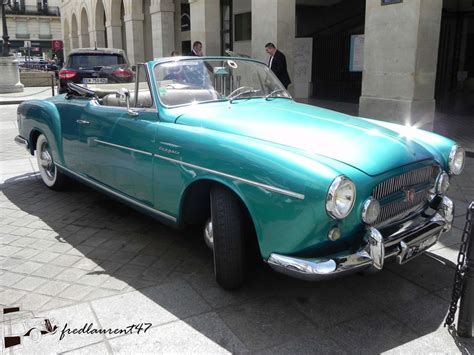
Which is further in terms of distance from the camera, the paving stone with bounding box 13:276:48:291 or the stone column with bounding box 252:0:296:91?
the stone column with bounding box 252:0:296:91

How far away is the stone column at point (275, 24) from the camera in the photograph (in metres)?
12.4

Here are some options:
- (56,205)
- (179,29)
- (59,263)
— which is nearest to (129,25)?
(179,29)

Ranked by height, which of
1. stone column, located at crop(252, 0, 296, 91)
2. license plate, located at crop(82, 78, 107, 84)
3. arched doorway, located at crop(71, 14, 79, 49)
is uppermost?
arched doorway, located at crop(71, 14, 79, 49)

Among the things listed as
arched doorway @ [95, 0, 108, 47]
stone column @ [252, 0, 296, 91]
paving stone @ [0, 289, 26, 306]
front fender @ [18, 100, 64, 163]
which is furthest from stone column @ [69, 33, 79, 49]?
paving stone @ [0, 289, 26, 306]

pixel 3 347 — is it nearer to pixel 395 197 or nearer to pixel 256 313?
pixel 256 313

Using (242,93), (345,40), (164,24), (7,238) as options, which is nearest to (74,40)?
(164,24)

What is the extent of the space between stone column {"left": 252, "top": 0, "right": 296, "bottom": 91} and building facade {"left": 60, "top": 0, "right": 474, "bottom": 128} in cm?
2

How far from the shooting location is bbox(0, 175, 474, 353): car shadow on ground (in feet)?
9.34

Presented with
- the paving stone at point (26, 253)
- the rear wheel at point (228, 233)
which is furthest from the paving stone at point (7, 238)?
the rear wheel at point (228, 233)

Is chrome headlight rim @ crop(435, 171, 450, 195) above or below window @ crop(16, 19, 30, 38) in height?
below

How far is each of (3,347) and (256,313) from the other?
4.94 feet

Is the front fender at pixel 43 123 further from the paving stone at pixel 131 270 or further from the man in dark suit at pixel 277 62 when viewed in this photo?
the man in dark suit at pixel 277 62

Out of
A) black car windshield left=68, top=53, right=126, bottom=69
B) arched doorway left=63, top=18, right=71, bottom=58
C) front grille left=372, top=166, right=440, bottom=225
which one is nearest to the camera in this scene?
front grille left=372, top=166, right=440, bottom=225

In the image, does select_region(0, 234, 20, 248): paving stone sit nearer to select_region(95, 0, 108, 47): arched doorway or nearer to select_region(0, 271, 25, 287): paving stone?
select_region(0, 271, 25, 287): paving stone
